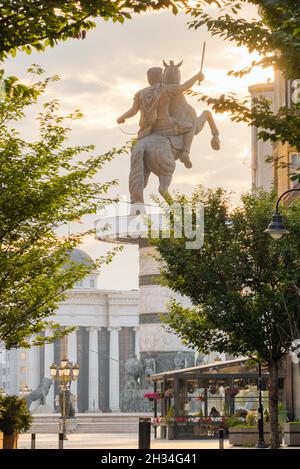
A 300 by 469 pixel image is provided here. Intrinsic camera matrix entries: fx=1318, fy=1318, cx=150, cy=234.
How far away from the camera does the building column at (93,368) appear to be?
6900 inches

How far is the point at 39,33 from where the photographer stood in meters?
20.0

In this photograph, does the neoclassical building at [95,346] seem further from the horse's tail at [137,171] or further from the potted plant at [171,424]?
the potted plant at [171,424]

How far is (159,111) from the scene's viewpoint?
233ft

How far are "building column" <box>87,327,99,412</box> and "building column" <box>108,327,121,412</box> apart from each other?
216 cm

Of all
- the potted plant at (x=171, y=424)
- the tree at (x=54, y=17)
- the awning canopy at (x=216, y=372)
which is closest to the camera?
the tree at (x=54, y=17)

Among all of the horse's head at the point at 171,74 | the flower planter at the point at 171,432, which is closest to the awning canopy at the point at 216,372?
the flower planter at the point at 171,432

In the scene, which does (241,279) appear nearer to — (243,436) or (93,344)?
(243,436)

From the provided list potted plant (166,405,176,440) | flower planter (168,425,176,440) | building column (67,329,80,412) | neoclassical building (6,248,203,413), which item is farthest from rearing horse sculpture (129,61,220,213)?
building column (67,329,80,412)

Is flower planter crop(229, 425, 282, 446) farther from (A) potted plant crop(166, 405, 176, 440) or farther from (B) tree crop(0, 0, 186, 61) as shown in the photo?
(B) tree crop(0, 0, 186, 61)

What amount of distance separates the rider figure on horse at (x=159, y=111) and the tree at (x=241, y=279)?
22.3 metres

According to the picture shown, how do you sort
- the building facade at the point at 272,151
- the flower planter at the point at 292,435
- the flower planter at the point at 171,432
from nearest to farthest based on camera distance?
1. the flower planter at the point at 292,435
2. the flower planter at the point at 171,432
3. the building facade at the point at 272,151

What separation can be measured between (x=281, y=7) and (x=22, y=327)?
1787cm

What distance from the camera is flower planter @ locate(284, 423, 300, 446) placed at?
50062mm

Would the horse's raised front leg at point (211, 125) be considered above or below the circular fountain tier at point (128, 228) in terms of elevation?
above
